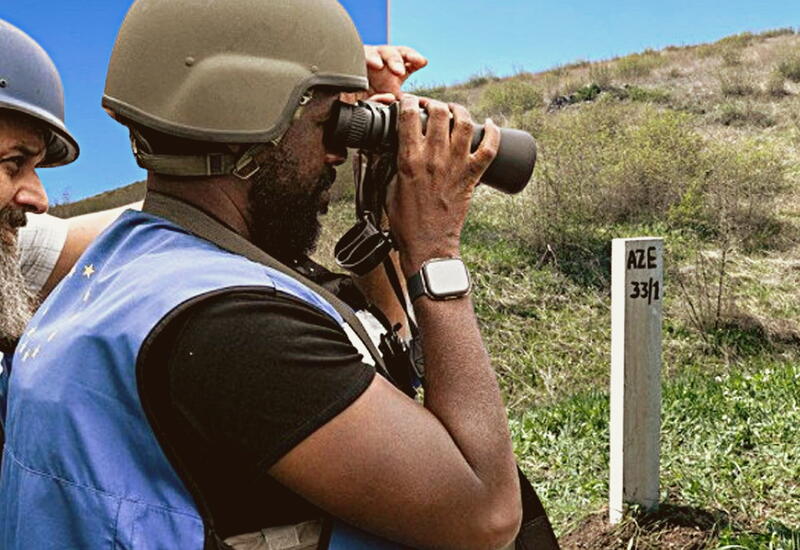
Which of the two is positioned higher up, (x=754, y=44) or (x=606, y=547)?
(x=754, y=44)

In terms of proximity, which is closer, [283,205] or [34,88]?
[283,205]

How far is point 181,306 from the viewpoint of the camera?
4.05ft

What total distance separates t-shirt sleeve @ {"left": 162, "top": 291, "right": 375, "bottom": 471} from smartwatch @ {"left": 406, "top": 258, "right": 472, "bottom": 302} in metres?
0.27

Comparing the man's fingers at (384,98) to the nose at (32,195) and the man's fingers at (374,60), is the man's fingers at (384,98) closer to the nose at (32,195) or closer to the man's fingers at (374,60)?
the man's fingers at (374,60)

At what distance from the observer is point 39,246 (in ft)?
9.58

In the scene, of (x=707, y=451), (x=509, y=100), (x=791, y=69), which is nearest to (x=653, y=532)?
(x=707, y=451)

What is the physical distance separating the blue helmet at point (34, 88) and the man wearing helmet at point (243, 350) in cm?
135

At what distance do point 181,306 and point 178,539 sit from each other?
0.92ft

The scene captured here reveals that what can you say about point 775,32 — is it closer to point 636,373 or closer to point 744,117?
point 744,117

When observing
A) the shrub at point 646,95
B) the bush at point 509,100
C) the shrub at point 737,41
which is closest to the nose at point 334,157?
the bush at point 509,100

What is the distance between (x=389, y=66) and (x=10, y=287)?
4.33ft

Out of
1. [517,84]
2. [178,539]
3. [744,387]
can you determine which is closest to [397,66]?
[178,539]

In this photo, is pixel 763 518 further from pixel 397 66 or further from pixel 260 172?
pixel 260 172

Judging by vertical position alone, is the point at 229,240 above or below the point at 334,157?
below
